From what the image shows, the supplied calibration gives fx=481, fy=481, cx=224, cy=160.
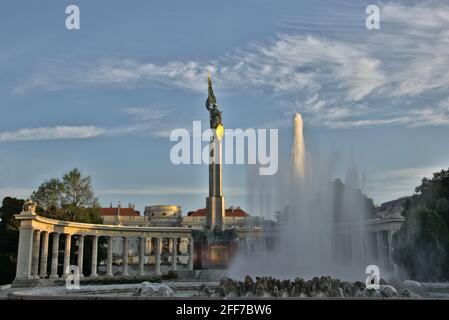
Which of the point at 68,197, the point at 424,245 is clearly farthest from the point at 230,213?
the point at 424,245

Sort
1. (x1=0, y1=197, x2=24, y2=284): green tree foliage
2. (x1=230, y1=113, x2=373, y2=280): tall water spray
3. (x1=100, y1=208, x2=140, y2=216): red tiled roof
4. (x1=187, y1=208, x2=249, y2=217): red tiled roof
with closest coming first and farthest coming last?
(x1=230, y1=113, x2=373, y2=280): tall water spray, (x1=0, y1=197, x2=24, y2=284): green tree foliage, (x1=187, y1=208, x2=249, y2=217): red tiled roof, (x1=100, y1=208, x2=140, y2=216): red tiled roof

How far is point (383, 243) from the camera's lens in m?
73.6

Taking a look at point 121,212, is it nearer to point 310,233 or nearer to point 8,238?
point 8,238

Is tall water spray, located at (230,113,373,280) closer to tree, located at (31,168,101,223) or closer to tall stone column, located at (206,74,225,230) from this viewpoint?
tall stone column, located at (206,74,225,230)

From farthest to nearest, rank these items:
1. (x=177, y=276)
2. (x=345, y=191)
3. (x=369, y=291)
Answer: (x=177, y=276), (x=345, y=191), (x=369, y=291)

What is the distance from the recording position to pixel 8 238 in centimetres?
6775

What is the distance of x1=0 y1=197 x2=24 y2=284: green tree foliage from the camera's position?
63.8 meters

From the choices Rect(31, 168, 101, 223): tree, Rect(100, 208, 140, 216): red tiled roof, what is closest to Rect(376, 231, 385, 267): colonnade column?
Rect(31, 168, 101, 223): tree

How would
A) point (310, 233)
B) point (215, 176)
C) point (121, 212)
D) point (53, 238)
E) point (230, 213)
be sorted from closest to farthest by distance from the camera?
point (310, 233) → point (215, 176) → point (53, 238) → point (230, 213) → point (121, 212)

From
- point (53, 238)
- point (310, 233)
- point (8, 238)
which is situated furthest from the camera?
point (53, 238)

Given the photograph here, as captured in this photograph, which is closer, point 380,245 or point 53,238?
A: point 53,238
